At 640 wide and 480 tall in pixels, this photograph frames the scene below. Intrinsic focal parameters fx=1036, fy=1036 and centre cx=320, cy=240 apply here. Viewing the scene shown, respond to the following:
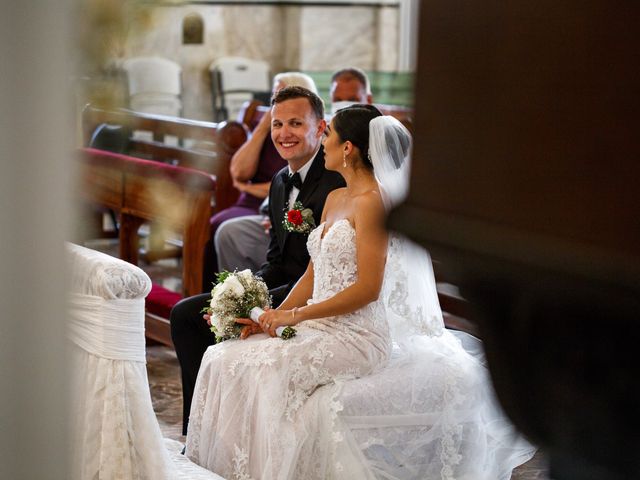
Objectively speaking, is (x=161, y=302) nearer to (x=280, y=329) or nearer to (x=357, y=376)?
(x=280, y=329)

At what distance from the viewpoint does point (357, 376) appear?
3623 millimetres

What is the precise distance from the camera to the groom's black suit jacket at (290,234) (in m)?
4.36

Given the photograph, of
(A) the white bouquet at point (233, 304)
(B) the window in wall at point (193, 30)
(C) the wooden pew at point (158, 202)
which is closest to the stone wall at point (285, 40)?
(B) the window in wall at point (193, 30)

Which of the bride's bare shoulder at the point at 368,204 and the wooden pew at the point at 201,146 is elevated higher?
the bride's bare shoulder at the point at 368,204

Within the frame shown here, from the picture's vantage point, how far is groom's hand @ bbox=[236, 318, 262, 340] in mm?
3912

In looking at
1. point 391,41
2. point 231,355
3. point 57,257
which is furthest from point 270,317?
point 391,41

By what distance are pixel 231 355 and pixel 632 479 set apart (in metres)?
2.96

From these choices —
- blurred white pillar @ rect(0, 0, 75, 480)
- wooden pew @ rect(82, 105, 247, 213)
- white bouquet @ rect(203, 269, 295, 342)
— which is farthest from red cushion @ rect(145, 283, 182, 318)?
blurred white pillar @ rect(0, 0, 75, 480)

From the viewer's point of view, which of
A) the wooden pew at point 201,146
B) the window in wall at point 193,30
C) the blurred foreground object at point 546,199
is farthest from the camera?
the window in wall at point 193,30

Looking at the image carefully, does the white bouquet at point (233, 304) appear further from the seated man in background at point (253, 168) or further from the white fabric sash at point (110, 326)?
the seated man in background at point (253, 168)

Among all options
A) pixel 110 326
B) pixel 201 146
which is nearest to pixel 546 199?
pixel 110 326

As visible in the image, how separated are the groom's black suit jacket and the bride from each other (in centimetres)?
36

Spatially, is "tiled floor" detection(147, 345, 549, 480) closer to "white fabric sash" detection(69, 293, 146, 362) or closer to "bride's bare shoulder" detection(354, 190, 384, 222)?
"bride's bare shoulder" detection(354, 190, 384, 222)

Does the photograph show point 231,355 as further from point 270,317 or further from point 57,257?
point 57,257
